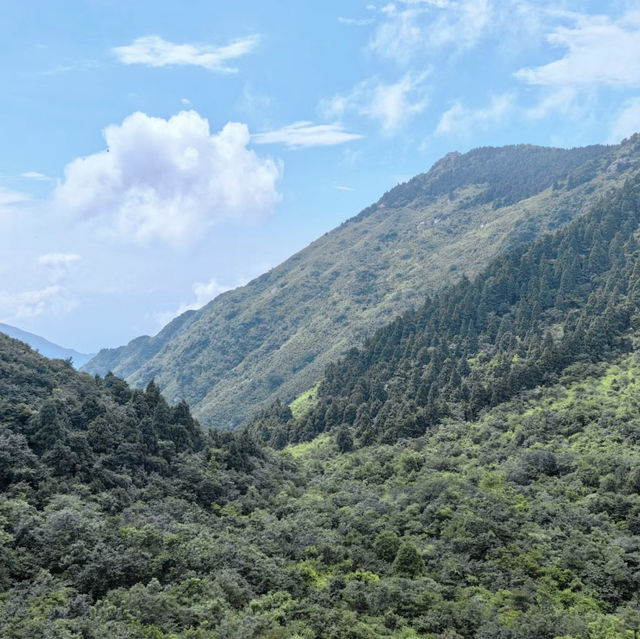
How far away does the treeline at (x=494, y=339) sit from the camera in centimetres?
7144

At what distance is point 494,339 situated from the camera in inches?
3568

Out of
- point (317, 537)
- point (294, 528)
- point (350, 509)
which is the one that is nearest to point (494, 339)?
point (350, 509)

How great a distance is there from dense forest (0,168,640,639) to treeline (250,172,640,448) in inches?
23.0

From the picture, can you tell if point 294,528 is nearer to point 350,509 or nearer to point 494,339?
point 350,509

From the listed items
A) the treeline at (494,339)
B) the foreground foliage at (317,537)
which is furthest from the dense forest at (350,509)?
the treeline at (494,339)

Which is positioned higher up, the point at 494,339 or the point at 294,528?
the point at 494,339

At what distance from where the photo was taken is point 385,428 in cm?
7150

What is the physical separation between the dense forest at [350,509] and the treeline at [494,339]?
1.91 ft

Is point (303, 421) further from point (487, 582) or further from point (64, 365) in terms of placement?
point (487, 582)

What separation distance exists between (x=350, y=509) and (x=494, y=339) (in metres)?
56.5

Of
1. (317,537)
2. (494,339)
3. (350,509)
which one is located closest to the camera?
(317,537)

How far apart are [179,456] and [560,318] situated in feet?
207

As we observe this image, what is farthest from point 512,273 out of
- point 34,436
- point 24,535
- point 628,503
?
point 24,535

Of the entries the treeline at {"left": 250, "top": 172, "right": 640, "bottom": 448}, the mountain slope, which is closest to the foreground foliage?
the mountain slope
